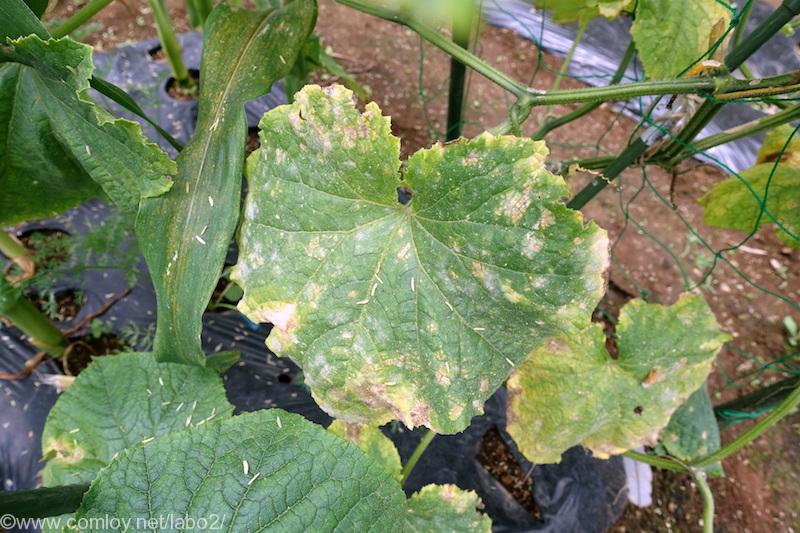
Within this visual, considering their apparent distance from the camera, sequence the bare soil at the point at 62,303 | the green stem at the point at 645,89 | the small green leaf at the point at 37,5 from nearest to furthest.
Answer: the green stem at the point at 645,89, the small green leaf at the point at 37,5, the bare soil at the point at 62,303

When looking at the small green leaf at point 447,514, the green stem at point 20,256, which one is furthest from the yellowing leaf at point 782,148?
the green stem at point 20,256

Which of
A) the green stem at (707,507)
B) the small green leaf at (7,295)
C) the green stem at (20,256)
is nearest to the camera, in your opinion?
the green stem at (707,507)

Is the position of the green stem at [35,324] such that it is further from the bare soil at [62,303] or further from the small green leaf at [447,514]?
the small green leaf at [447,514]

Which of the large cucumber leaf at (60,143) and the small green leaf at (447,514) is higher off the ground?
the large cucumber leaf at (60,143)

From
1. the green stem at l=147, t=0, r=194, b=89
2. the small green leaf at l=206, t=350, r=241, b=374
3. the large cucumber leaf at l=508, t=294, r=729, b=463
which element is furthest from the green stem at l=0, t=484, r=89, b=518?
the green stem at l=147, t=0, r=194, b=89

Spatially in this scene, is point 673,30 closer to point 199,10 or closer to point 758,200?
point 758,200

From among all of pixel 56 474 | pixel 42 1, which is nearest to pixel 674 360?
pixel 56 474
